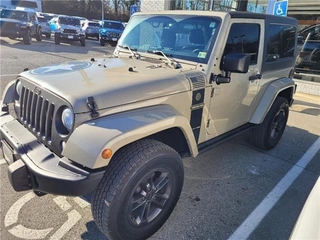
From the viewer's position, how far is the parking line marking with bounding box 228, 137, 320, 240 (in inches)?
99.8

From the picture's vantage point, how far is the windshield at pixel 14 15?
627 inches

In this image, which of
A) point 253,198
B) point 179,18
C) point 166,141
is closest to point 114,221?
point 166,141

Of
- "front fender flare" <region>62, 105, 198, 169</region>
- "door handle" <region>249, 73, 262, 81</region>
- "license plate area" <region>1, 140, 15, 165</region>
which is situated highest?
"door handle" <region>249, 73, 262, 81</region>

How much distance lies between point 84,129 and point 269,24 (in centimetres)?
292

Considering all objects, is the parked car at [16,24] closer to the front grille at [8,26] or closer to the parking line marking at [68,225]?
the front grille at [8,26]

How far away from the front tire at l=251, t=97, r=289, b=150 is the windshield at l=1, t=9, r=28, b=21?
54.9 feet

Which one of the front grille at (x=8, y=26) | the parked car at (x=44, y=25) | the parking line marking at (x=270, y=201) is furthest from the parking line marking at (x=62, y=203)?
the parked car at (x=44, y=25)

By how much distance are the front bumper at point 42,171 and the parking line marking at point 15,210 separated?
562 mm

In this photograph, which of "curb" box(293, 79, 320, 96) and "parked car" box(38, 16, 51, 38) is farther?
"parked car" box(38, 16, 51, 38)

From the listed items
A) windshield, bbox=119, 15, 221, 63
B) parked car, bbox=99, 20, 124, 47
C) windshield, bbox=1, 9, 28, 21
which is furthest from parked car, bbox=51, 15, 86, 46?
windshield, bbox=119, 15, 221, 63

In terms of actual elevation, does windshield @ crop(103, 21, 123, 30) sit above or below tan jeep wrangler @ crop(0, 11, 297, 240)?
above

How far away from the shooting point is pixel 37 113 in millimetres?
2285

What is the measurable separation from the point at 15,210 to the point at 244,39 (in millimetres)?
3068

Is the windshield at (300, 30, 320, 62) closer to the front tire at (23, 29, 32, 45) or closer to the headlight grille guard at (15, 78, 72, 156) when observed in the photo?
the headlight grille guard at (15, 78, 72, 156)
